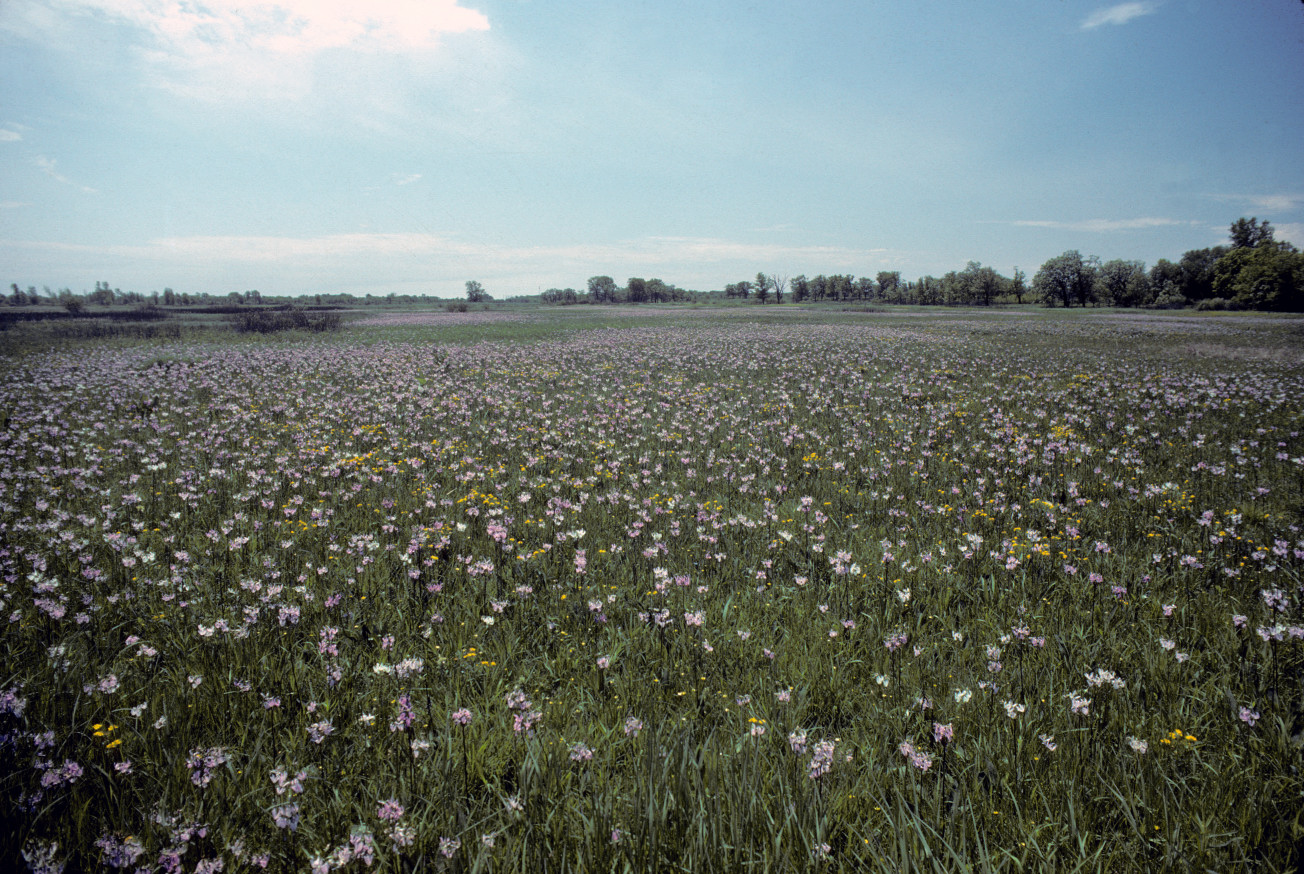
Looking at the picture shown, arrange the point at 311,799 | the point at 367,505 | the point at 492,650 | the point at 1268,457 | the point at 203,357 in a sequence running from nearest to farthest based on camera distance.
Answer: the point at 311,799 < the point at 492,650 < the point at 367,505 < the point at 1268,457 < the point at 203,357

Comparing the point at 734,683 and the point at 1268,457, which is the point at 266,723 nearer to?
the point at 734,683

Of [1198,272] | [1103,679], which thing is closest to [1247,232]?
[1198,272]

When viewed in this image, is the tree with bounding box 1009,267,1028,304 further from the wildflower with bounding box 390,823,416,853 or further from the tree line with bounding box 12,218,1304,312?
the wildflower with bounding box 390,823,416,853

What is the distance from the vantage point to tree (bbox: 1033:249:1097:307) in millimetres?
117250

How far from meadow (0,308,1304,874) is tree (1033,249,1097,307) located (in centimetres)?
14010

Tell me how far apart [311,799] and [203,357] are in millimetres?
23427

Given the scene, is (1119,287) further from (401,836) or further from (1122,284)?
(401,836)

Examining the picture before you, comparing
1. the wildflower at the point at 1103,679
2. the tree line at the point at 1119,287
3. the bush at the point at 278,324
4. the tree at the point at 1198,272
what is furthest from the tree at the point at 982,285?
the wildflower at the point at 1103,679

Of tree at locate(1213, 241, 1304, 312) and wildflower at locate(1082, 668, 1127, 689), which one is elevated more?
tree at locate(1213, 241, 1304, 312)

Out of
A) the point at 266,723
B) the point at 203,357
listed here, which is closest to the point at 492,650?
the point at 266,723

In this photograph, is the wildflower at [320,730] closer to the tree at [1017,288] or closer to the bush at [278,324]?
the bush at [278,324]

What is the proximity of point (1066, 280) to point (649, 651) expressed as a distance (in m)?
151

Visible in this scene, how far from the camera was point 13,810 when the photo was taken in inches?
80.2

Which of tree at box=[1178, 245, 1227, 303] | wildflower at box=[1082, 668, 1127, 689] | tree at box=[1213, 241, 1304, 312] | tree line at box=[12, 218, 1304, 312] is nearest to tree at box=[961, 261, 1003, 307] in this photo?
tree line at box=[12, 218, 1304, 312]
